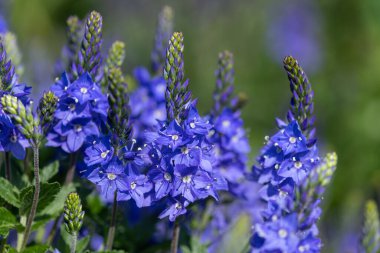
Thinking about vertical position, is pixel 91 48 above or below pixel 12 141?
above

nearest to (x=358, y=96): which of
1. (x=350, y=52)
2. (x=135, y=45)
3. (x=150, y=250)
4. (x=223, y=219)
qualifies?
(x=350, y=52)

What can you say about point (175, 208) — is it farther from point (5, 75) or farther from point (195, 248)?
point (5, 75)

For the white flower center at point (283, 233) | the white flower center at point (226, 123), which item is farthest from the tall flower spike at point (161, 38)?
the white flower center at point (283, 233)

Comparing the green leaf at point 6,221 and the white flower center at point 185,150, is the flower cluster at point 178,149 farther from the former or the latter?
the green leaf at point 6,221

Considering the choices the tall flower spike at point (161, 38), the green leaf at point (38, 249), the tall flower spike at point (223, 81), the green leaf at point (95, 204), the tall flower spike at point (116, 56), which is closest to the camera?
the green leaf at point (38, 249)

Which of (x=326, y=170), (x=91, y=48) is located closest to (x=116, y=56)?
(x=91, y=48)
